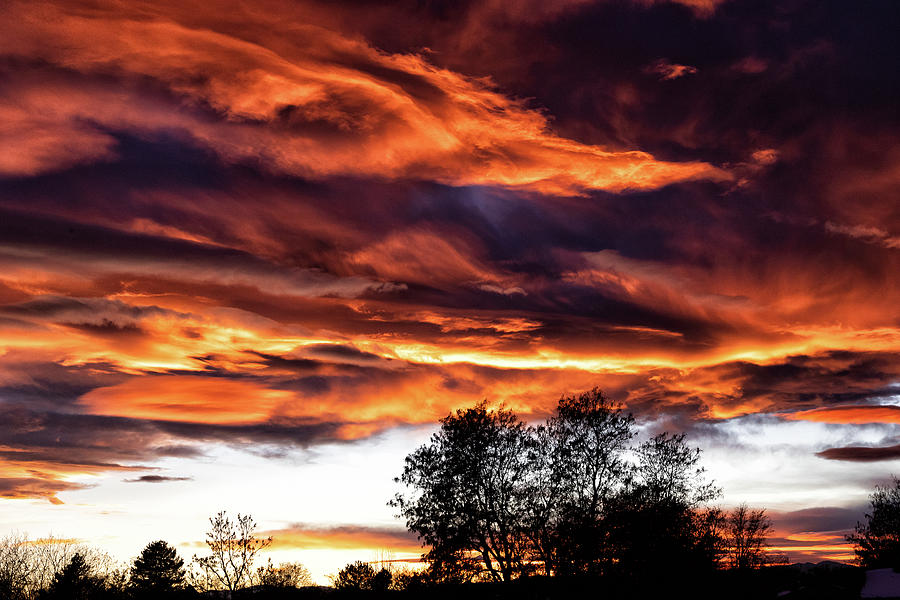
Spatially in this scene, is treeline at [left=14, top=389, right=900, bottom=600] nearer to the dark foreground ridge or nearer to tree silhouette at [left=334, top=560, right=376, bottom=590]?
the dark foreground ridge

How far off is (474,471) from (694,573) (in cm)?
1733

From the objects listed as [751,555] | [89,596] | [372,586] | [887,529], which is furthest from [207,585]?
[887,529]

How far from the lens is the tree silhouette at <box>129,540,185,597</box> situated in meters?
105

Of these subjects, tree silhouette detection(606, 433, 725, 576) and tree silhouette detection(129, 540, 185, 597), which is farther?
tree silhouette detection(129, 540, 185, 597)

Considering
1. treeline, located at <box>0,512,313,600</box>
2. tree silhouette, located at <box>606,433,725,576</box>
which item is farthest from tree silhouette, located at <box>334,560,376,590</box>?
tree silhouette, located at <box>606,433,725,576</box>

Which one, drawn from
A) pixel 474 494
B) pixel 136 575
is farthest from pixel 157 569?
pixel 474 494

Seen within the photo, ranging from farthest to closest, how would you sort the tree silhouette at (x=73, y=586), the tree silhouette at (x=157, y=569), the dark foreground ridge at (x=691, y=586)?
the tree silhouette at (x=157, y=569) → the tree silhouette at (x=73, y=586) → the dark foreground ridge at (x=691, y=586)

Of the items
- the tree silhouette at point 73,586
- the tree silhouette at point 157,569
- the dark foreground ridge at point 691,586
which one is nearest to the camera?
the dark foreground ridge at point 691,586

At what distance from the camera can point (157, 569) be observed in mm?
108000

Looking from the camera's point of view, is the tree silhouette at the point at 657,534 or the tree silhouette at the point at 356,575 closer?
the tree silhouette at the point at 657,534

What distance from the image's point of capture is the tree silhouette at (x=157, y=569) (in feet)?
346

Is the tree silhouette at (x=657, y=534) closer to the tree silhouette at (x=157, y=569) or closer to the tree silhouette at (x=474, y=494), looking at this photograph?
the tree silhouette at (x=474, y=494)

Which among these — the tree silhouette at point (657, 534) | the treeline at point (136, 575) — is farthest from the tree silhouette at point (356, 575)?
the tree silhouette at point (657, 534)

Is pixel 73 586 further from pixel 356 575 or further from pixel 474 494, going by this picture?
pixel 474 494
